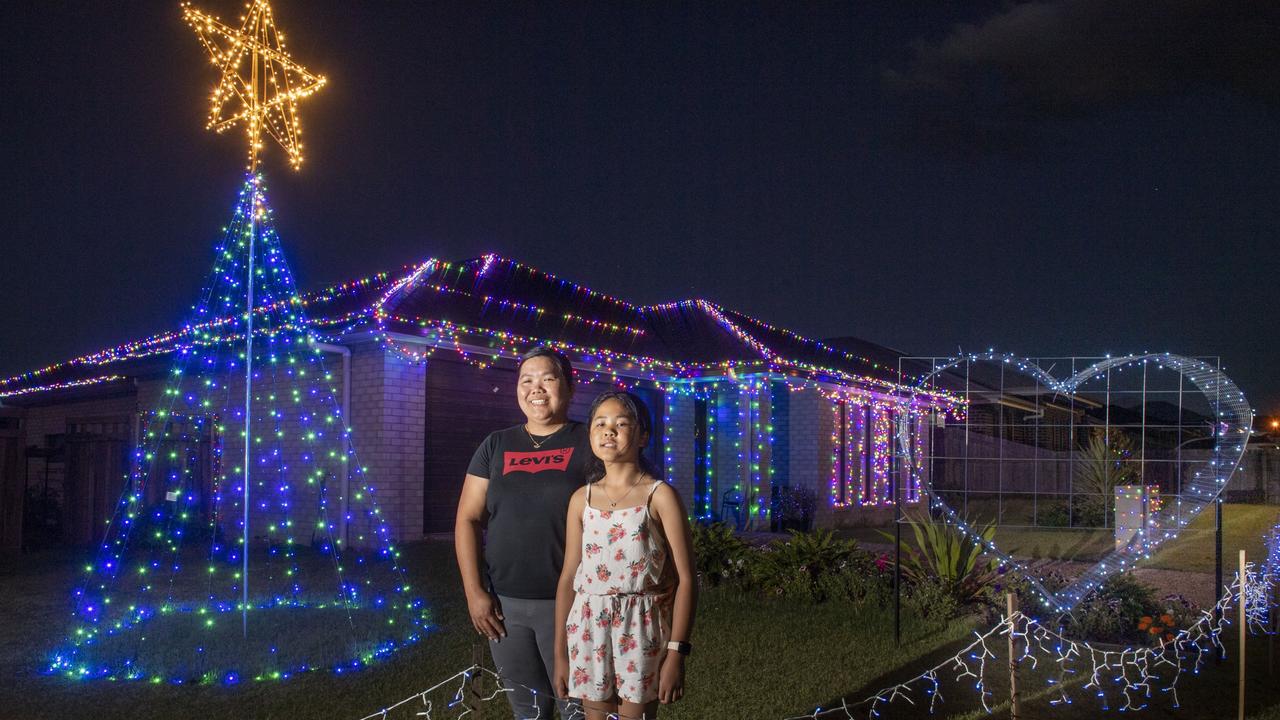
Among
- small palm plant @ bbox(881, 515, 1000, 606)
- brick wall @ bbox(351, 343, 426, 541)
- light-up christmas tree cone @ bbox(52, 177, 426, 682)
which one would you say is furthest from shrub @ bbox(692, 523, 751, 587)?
brick wall @ bbox(351, 343, 426, 541)

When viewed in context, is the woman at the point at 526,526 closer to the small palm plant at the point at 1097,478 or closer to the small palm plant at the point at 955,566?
the small palm plant at the point at 955,566

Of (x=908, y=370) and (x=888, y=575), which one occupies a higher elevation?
(x=908, y=370)

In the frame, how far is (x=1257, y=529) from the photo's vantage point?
15.7 meters

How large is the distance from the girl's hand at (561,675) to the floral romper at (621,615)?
82 mm

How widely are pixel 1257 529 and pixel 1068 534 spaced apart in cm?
338

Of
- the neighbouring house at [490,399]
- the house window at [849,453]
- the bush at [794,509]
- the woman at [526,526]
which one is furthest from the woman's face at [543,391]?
the house window at [849,453]

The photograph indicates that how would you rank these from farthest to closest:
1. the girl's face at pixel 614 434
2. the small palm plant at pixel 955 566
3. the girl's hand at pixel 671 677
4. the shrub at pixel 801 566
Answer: the shrub at pixel 801 566 → the small palm plant at pixel 955 566 → the girl's face at pixel 614 434 → the girl's hand at pixel 671 677

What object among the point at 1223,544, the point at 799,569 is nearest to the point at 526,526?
the point at 799,569

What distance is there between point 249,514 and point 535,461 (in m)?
6.88

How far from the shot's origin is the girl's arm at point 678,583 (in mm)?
2873

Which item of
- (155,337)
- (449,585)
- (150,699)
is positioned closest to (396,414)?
(449,585)

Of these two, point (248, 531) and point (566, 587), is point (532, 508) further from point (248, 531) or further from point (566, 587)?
point (248, 531)

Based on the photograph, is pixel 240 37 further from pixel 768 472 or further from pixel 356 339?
pixel 768 472

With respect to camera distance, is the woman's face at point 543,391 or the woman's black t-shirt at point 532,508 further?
the woman's face at point 543,391
